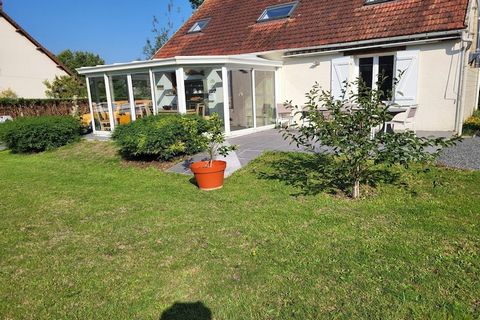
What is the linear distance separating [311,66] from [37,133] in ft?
32.0

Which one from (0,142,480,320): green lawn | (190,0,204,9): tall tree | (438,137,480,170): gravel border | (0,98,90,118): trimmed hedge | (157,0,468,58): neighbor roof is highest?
(190,0,204,9): tall tree

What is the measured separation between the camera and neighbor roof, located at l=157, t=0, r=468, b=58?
34.3ft

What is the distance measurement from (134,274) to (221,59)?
27.5 feet

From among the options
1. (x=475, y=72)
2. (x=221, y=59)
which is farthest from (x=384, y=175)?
(x=475, y=72)

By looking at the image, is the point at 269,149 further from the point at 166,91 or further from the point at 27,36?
the point at 27,36

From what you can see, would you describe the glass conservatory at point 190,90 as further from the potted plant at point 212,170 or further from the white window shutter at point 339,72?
the potted plant at point 212,170

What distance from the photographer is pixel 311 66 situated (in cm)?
1267

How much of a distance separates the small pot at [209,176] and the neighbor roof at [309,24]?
7657 millimetres

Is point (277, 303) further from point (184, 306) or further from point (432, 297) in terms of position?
point (432, 297)

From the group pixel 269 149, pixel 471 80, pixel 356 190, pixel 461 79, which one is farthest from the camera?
pixel 471 80

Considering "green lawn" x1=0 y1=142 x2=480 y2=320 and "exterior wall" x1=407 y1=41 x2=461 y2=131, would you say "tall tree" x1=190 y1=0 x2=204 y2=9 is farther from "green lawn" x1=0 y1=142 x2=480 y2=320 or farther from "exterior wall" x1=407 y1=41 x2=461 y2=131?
"green lawn" x1=0 y1=142 x2=480 y2=320

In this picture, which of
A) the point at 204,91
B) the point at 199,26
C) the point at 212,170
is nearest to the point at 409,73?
the point at 204,91

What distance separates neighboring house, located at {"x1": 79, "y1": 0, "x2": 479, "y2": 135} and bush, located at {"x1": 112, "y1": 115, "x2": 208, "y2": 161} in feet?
7.71

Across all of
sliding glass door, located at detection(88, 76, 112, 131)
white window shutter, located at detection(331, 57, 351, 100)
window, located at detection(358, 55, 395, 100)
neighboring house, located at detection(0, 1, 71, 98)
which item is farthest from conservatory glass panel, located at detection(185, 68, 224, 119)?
neighboring house, located at detection(0, 1, 71, 98)
